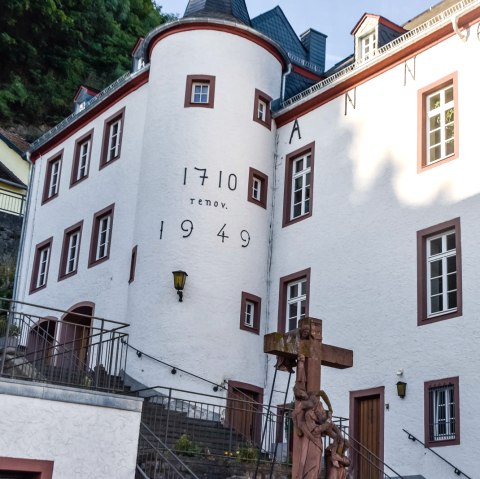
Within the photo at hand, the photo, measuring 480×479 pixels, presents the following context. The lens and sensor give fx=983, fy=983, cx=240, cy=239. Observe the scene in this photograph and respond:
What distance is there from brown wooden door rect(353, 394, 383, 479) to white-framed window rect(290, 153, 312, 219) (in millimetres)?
5028

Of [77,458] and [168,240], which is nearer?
[77,458]

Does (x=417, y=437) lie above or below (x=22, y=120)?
below

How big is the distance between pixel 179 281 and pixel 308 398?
9.73m

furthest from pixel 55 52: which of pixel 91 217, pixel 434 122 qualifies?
pixel 434 122

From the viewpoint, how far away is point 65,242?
86.6 feet

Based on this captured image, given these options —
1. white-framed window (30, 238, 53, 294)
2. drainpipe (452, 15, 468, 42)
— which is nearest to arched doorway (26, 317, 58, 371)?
white-framed window (30, 238, 53, 294)

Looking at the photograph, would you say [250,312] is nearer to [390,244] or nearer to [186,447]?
[390,244]

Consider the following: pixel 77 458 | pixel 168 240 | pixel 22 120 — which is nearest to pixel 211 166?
pixel 168 240

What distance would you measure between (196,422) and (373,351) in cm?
358

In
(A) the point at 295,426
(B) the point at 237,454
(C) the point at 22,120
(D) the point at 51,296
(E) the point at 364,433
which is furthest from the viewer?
(C) the point at 22,120

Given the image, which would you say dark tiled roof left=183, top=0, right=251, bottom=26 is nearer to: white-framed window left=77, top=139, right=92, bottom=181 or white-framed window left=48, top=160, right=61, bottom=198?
white-framed window left=77, top=139, right=92, bottom=181

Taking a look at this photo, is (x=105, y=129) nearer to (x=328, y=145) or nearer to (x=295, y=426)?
(x=328, y=145)

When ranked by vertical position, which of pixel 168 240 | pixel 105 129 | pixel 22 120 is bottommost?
pixel 168 240

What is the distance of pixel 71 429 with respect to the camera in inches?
503
